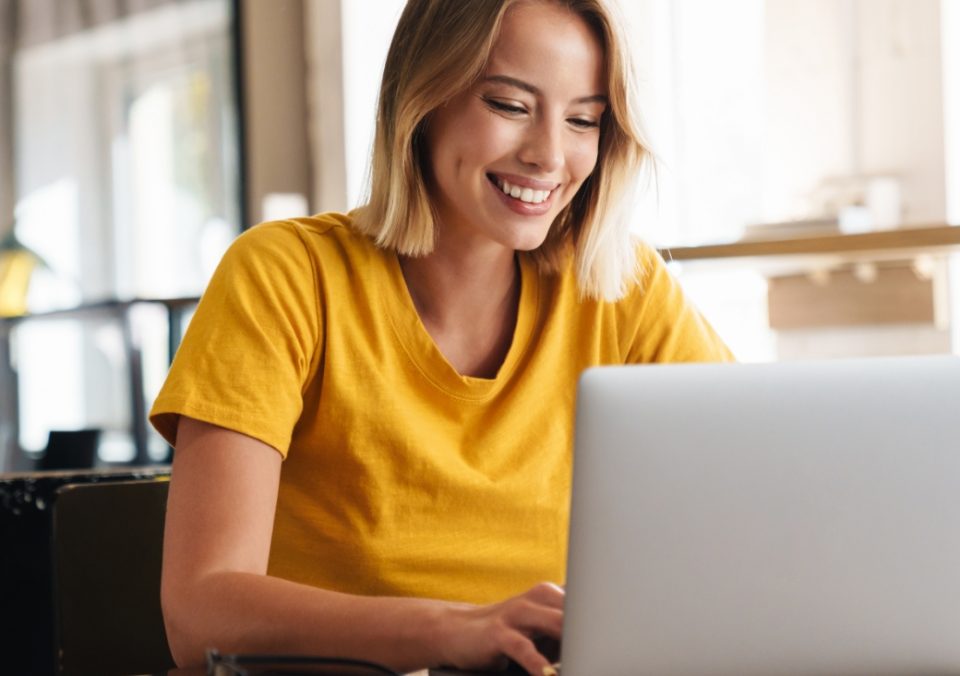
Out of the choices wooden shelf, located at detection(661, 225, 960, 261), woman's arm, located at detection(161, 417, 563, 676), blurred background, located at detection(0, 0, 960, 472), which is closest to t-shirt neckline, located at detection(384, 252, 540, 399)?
woman's arm, located at detection(161, 417, 563, 676)

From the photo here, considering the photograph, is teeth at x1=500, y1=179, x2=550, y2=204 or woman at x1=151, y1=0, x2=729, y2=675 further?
teeth at x1=500, y1=179, x2=550, y2=204

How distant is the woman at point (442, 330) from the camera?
1212mm

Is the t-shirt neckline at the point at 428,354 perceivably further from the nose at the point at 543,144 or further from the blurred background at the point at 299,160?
the blurred background at the point at 299,160

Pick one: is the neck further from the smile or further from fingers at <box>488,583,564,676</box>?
fingers at <box>488,583,564,676</box>

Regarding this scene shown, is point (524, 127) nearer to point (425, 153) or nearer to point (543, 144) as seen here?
point (543, 144)

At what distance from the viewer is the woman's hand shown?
850 millimetres

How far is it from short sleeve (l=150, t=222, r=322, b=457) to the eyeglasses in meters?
0.30

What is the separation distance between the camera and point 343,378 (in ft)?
4.20

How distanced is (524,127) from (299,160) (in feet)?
10.7

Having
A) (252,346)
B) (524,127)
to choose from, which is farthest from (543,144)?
(252,346)

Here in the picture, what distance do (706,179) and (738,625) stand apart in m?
2.85

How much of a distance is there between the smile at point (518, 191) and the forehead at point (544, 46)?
0.39 ft

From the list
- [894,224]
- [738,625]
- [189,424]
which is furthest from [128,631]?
[894,224]

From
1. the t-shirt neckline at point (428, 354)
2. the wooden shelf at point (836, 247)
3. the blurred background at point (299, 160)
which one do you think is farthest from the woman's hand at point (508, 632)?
the blurred background at point (299, 160)
